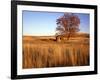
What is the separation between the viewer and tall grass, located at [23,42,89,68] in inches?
76.2

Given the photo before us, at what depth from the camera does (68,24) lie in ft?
6.75

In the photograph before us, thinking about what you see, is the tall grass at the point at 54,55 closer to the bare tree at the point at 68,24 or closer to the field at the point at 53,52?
the field at the point at 53,52

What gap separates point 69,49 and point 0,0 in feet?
2.62

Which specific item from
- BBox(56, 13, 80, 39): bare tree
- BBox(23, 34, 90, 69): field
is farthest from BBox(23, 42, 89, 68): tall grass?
BBox(56, 13, 80, 39): bare tree

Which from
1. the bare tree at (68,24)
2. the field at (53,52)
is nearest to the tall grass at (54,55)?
the field at (53,52)

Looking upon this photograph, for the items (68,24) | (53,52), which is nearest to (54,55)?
(53,52)

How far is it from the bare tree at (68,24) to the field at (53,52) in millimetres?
74

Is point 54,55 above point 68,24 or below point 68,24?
below

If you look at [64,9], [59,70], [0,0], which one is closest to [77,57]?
[59,70]

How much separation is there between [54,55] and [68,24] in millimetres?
336

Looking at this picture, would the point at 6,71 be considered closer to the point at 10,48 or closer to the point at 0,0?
the point at 10,48

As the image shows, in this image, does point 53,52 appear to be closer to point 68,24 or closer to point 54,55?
point 54,55

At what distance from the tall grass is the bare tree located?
119 mm

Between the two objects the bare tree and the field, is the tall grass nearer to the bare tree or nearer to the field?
the field
